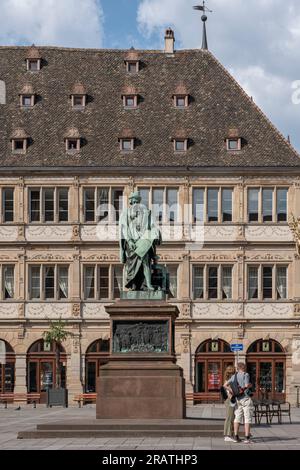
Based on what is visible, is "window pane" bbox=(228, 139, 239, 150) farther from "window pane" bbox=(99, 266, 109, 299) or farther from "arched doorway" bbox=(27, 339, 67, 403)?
"arched doorway" bbox=(27, 339, 67, 403)

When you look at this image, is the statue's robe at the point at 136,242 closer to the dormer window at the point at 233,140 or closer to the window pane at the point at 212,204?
the window pane at the point at 212,204

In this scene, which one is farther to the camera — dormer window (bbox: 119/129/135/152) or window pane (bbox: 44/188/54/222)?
dormer window (bbox: 119/129/135/152)

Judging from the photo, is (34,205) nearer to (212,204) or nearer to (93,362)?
(93,362)

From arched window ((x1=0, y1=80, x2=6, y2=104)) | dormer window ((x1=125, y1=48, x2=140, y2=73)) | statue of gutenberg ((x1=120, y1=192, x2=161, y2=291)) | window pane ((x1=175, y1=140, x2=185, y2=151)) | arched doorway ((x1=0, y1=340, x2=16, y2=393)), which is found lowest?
arched doorway ((x1=0, y1=340, x2=16, y2=393))

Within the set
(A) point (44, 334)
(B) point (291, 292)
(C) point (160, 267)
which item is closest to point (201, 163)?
(B) point (291, 292)

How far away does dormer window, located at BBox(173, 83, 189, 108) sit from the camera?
63.8 metres

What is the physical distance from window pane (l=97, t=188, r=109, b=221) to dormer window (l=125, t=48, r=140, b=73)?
323 inches

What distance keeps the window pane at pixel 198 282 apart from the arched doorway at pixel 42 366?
7.15 m

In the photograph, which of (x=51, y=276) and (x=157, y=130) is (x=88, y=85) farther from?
(x=51, y=276)

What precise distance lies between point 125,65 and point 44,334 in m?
15.8

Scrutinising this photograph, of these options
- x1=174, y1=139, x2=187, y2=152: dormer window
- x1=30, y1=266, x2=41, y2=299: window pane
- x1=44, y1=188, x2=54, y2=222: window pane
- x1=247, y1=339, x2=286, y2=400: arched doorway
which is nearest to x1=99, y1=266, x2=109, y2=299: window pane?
x1=30, y1=266, x2=41, y2=299: window pane

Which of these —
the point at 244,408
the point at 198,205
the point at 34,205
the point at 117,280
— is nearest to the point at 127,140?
the point at 198,205

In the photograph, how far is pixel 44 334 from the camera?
5997cm

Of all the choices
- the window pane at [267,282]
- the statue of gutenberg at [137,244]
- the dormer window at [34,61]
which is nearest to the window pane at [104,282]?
the window pane at [267,282]
